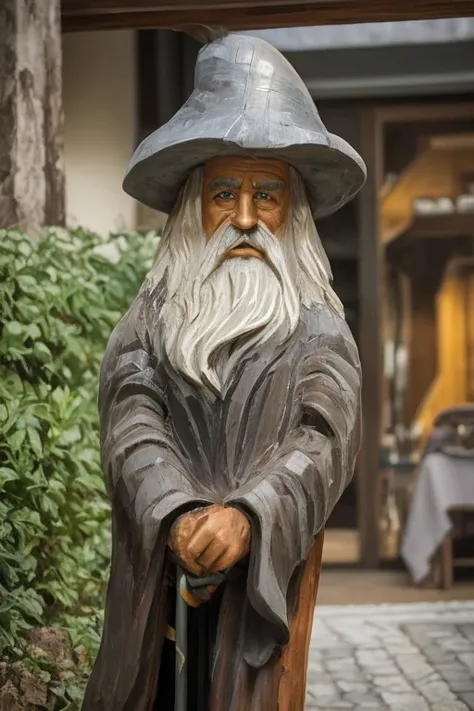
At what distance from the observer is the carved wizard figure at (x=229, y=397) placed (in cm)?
165

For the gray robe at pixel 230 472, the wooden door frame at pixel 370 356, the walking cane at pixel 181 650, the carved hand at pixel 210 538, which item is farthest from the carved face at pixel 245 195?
the wooden door frame at pixel 370 356

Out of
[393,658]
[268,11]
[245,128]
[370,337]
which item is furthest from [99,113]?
[393,658]

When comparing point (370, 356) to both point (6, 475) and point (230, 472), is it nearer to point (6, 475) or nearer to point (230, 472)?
point (6, 475)

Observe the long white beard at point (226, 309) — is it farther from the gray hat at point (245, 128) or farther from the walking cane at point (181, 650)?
the walking cane at point (181, 650)

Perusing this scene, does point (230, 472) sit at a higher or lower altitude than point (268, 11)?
lower

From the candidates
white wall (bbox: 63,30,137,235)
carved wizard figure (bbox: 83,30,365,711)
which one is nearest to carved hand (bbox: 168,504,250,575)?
carved wizard figure (bbox: 83,30,365,711)

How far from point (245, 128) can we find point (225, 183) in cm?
11

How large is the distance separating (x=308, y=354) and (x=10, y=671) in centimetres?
110

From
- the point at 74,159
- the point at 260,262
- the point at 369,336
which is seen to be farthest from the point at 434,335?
the point at 260,262

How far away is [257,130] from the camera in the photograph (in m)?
1.71

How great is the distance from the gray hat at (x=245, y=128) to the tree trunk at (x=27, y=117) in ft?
2.18

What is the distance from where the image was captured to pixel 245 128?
67.4 inches

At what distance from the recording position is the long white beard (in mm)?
1751

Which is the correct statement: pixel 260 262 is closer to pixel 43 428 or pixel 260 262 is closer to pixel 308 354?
pixel 308 354
